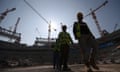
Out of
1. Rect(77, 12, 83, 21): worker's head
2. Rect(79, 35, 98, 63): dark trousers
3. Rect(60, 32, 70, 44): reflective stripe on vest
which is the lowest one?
Rect(79, 35, 98, 63): dark trousers

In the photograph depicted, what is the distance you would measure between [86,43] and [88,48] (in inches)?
5.8

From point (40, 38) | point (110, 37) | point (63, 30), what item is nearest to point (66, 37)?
point (63, 30)

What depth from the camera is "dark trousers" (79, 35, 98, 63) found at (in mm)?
4770

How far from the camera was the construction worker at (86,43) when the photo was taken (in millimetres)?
4738

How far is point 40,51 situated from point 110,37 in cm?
1692

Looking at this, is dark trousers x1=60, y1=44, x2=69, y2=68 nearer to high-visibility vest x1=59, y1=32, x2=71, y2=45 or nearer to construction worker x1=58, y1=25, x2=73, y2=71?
construction worker x1=58, y1=25, x2=73, y2=71

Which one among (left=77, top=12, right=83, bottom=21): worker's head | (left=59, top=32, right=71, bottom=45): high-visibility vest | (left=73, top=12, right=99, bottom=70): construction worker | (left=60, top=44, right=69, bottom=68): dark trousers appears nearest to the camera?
(left=73, top=12, right=99, bottom=70): construction worker

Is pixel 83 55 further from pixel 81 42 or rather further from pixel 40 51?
pixel 40 51

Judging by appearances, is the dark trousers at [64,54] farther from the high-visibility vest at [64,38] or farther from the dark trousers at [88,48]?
the dark trousers at [88,48]

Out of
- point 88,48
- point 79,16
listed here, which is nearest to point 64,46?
point 79,16

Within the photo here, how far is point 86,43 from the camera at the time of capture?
498 centimetres

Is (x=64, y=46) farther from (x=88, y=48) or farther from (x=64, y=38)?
(x=88, y=48)

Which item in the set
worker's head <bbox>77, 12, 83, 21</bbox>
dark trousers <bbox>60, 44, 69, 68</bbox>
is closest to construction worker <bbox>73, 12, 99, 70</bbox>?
worker's head <bbox>77, 12, 83, 21</bbox>

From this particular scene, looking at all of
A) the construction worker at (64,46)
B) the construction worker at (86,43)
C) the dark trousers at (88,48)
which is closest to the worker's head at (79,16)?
the construction worker at (86,43)
